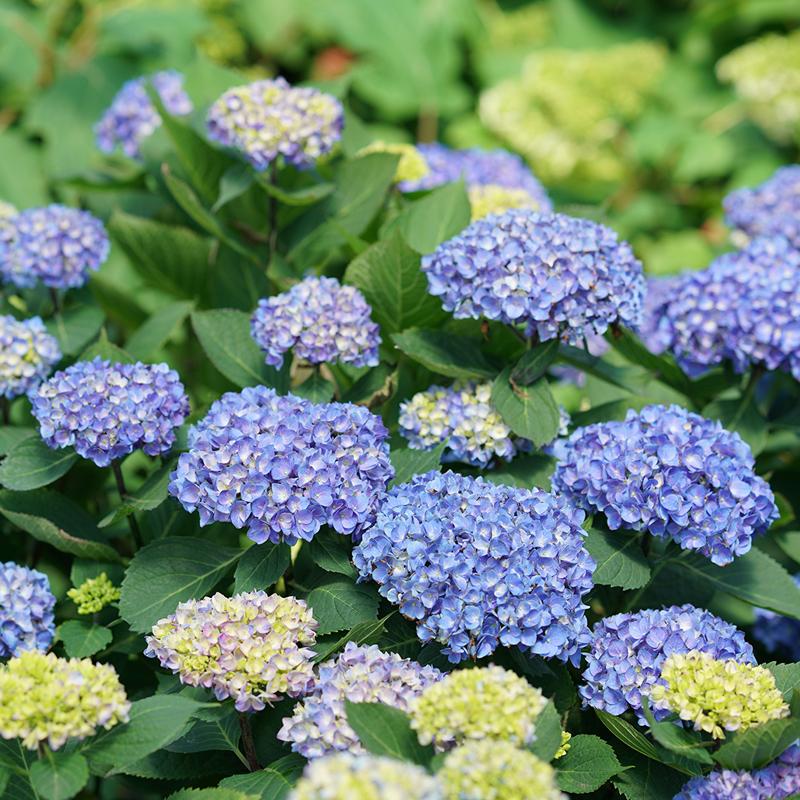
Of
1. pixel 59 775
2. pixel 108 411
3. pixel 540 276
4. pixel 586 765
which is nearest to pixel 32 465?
pixel 108 411

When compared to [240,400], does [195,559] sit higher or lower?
lower

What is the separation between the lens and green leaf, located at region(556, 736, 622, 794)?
152 centimetres

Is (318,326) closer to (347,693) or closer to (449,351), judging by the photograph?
(449,351)

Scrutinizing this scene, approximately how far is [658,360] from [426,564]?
0.81 meters

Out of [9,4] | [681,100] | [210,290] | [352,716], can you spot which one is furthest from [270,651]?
[681,100]

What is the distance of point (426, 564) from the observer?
61.6 inches

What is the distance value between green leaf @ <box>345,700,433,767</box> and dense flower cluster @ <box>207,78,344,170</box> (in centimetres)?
118

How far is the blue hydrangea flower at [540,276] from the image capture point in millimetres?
1821

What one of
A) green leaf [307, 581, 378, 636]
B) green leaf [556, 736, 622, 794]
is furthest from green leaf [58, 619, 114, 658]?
green leaf [556, 736, 622, 794]

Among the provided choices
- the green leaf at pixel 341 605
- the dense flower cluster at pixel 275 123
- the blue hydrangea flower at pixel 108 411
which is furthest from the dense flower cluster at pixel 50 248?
the green leaf at pixel 341 605

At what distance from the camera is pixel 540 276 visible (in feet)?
5.97

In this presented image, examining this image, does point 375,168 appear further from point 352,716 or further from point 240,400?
point 352,716

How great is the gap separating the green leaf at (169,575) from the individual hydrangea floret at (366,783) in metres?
0.60

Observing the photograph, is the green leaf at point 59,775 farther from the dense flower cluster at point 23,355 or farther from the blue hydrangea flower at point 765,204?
the blue hydrangea flower at point 765,204
